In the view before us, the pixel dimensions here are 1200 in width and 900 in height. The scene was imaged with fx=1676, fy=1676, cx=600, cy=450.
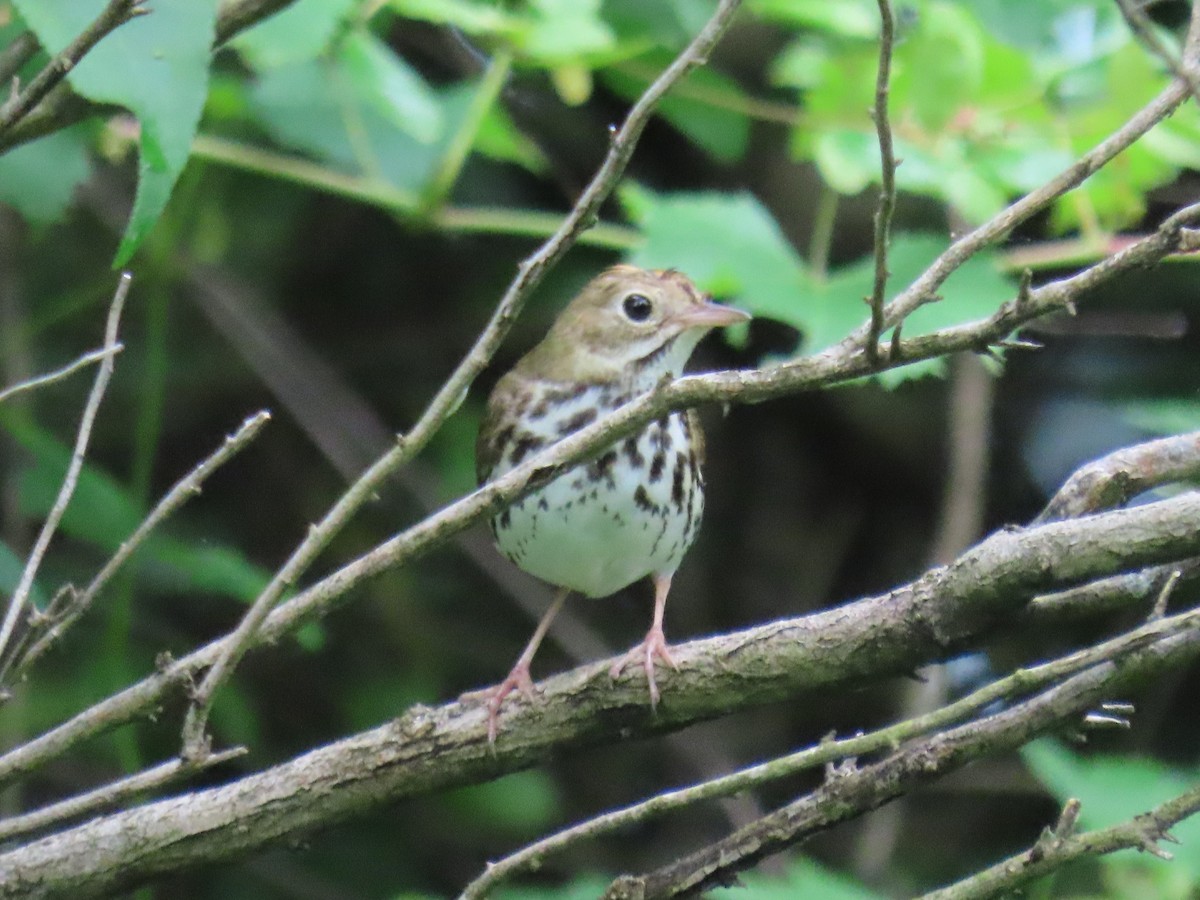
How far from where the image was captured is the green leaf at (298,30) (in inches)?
97.7

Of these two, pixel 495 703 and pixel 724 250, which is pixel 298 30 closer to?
pixel 724 250

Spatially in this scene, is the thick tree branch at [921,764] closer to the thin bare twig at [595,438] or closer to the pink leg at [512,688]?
the thin bare twig at [595,438]

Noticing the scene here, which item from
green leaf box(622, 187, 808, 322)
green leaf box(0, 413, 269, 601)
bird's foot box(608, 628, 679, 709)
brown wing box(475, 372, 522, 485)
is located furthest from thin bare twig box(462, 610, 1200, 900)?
green leaf box(0, 413, 269, 601)

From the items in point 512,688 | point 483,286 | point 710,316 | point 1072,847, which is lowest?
point 1072,847

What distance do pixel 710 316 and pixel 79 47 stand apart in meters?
1.49

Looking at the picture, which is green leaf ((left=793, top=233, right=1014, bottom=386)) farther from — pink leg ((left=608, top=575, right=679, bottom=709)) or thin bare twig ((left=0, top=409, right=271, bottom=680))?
thin bare twig ((left=0, top=409, right=271, bottom=680))

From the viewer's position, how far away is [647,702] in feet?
7.18

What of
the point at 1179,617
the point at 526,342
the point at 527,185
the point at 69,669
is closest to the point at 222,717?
the point at 69,669

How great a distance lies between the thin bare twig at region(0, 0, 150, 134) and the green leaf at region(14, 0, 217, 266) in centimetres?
4

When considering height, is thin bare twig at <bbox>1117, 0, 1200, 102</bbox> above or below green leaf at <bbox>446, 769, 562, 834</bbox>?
below

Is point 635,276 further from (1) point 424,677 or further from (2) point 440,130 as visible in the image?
(1) point 424,677

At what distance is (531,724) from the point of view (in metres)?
2.23

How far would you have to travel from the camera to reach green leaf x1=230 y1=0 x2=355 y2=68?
2.48m

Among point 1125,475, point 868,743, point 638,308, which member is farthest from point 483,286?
point 868,743
